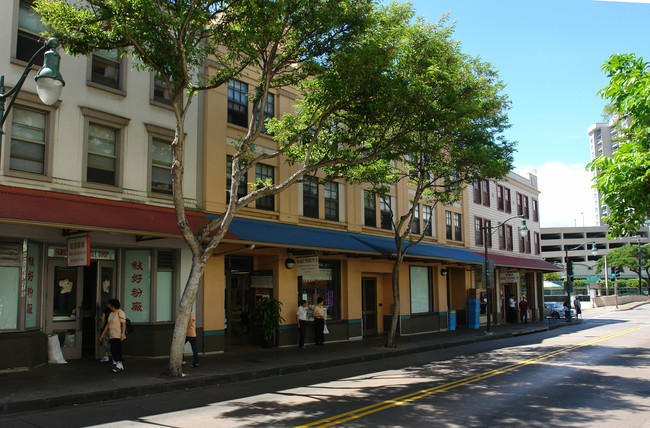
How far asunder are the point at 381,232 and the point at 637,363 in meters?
12.0

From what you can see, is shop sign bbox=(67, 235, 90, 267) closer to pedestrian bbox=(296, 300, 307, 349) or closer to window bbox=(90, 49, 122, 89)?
window bbox=(90, 49, 122, 89)

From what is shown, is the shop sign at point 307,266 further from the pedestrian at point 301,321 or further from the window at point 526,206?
the window at point 526,206

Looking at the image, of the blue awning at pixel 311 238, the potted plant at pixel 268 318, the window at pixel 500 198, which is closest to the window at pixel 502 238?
the window at pixel 500 198

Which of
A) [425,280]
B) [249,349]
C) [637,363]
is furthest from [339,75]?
[425,280]

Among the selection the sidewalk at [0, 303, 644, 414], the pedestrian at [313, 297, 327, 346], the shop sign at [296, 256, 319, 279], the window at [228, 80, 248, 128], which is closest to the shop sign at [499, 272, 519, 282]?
the sidewalk at [0, 303, 644, 414]

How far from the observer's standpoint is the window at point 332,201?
2111 centimetres

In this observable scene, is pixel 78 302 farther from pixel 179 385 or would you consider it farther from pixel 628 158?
pixel 628 158

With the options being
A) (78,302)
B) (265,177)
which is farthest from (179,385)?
(265,177)

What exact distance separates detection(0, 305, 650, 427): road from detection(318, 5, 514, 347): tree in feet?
20.3

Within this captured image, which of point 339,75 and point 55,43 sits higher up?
point 339,75

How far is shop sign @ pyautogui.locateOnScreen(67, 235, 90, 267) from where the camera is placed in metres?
12.0

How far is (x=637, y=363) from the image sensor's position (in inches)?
555

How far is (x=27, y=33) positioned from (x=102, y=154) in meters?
3.38

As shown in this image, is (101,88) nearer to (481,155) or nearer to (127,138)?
(127,138)
